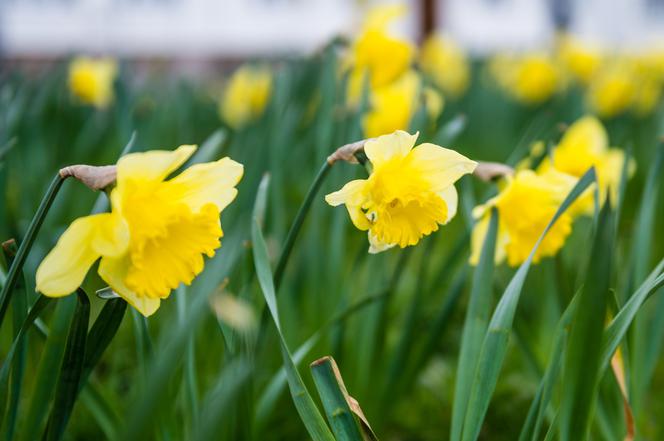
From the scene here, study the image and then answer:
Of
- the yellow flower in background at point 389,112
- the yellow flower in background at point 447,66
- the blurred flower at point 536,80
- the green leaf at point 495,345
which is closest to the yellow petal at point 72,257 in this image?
the green leaf at point 495,345

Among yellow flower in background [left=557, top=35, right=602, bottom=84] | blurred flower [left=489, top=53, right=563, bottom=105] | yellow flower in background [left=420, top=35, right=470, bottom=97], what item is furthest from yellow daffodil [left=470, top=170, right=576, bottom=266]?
yellow flower in background [left=420, top=35, right=470, bottom=97]

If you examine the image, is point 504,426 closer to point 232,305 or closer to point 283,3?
point 232,305

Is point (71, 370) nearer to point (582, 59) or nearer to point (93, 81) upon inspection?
point (93, 81)

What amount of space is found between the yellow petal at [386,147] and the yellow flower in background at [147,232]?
0.50ft

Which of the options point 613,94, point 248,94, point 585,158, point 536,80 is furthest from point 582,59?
point 585,158

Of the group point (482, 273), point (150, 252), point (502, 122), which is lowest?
point (502, 122)

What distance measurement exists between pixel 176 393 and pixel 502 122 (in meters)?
3.18

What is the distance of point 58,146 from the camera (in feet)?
7.57

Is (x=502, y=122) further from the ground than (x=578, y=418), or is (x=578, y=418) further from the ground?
(x=578, y=418)

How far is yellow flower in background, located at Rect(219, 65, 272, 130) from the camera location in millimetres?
2762

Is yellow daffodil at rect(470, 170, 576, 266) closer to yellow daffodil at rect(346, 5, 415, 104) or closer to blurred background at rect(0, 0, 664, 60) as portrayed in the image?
yellow daffodil at rect(346, 5, 415, 104)

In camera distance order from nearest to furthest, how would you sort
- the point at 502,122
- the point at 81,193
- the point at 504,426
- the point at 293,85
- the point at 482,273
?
the point at 482,273 → the point at 504,426 → the point at 81,193 → the point at 293,85 → the point at 502,122

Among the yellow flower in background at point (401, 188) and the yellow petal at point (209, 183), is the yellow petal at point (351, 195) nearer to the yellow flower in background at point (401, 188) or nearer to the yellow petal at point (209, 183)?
the yellow flower in background at point (401, 188)

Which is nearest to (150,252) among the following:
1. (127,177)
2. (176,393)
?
(127,177)
